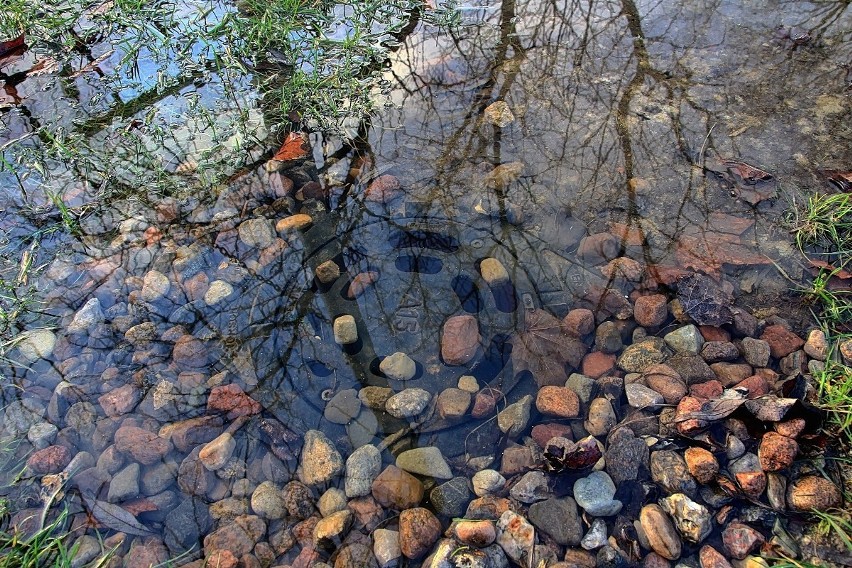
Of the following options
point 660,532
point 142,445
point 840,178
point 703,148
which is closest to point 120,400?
point 142,445

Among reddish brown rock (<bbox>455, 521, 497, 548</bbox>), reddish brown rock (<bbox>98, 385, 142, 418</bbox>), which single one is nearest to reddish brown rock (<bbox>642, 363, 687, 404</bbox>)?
reddish brown rock (<bbox>455, 521, 497, 548</bbox>)

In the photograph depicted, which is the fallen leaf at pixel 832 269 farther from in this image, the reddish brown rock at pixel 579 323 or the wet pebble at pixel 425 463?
the wet pebble at pixel 425 463

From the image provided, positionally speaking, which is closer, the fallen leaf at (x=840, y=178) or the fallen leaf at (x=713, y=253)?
the fallen leaf at (x=713, y=253)

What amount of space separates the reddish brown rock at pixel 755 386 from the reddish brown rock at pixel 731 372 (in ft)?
0.10

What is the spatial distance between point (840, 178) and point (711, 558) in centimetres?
176

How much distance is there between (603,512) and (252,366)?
52.3 inches

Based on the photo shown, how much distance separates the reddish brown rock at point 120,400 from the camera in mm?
2014

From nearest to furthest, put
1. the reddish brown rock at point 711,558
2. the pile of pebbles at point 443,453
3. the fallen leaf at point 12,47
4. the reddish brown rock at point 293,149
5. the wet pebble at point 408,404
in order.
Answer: the reddish brown rock at point 711,558, the pile of pebbles at point 443,453, the wet pebble at point 408,404, the reddish brown rock at point 293,149, the fallen leaf at point 12,47

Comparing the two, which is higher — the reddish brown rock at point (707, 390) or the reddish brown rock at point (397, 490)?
the reddish brown rock at point (707, 390)

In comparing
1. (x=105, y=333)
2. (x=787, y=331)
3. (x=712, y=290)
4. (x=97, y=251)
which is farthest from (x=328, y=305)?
(x=787, y=331)

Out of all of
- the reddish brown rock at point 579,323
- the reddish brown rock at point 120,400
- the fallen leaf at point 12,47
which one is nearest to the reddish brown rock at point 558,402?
the reddish brown rock at point 579,323

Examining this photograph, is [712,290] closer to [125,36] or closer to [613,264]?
[613,264]

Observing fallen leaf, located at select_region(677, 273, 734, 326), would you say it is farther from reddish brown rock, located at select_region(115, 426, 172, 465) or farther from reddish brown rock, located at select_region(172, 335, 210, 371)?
reddish brown rock, located at select_region(115, 426, 172, 465)

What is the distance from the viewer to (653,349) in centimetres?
202
